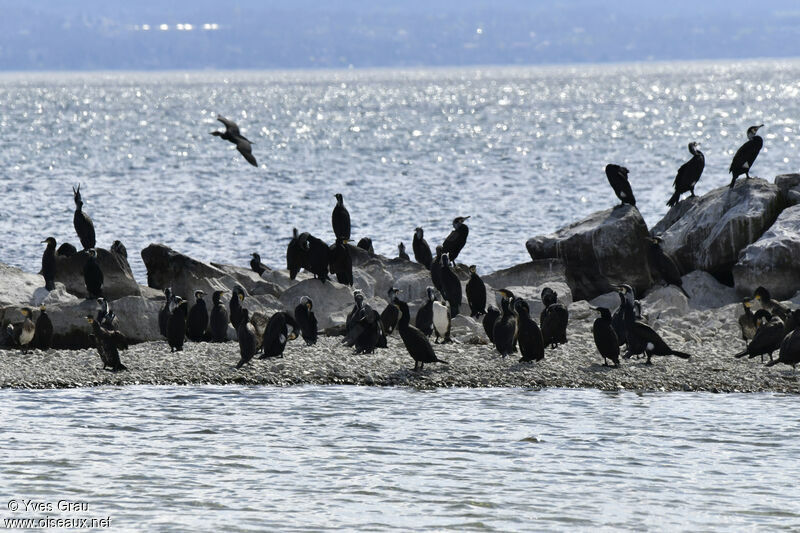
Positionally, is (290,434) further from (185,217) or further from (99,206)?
(99,206)

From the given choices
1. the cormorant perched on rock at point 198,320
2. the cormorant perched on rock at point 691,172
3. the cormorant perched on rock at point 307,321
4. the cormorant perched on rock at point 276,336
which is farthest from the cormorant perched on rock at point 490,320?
the cormorant perched on rock at point 691,172

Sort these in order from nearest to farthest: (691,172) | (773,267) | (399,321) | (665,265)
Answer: (399,321) < (773,267) < (665,265) < (691,172)

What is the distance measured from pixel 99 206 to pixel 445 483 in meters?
37.2

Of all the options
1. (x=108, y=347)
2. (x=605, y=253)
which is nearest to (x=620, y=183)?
(x=605, y=253)

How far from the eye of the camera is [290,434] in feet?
46.9

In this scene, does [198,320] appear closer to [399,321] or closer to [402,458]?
[399,321]

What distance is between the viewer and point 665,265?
75.8 ft

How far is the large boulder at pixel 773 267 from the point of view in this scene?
2244cm

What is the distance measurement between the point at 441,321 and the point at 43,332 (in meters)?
6.33

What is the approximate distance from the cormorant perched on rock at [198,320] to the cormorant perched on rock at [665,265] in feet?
28.7

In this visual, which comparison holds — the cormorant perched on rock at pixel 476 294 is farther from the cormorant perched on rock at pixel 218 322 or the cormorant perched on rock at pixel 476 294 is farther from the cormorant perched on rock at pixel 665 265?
the cormorant perched on rock at pixel 218 322

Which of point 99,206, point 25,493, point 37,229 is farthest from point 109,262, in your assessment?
point 99,206

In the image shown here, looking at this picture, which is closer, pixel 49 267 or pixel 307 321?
pixel 307 321

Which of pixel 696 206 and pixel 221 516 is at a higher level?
pixel 696 206
